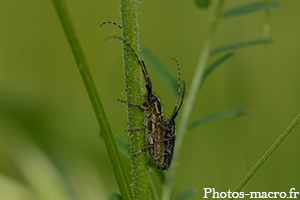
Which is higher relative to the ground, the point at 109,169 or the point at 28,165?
the point at 28,165

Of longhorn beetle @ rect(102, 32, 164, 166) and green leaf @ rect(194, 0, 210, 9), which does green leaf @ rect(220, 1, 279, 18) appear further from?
longhorn beetle @ rect(102, 32, 164, 166)

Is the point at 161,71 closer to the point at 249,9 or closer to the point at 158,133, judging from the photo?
the point at 158,133

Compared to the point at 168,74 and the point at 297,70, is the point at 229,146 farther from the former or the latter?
the point at 168,74

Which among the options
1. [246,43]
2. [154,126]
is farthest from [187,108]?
[246,43]

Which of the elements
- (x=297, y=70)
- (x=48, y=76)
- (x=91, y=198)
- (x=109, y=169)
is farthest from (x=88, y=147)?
(x=297, y=70)

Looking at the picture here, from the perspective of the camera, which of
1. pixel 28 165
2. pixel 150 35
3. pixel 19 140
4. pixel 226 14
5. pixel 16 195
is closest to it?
pixel 226 14

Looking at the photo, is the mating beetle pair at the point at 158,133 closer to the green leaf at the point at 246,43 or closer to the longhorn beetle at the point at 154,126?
the longhorn beetle at the point at 154,126

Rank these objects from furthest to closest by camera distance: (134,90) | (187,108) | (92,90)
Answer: (187,108) < (134,90) < (92,90)
